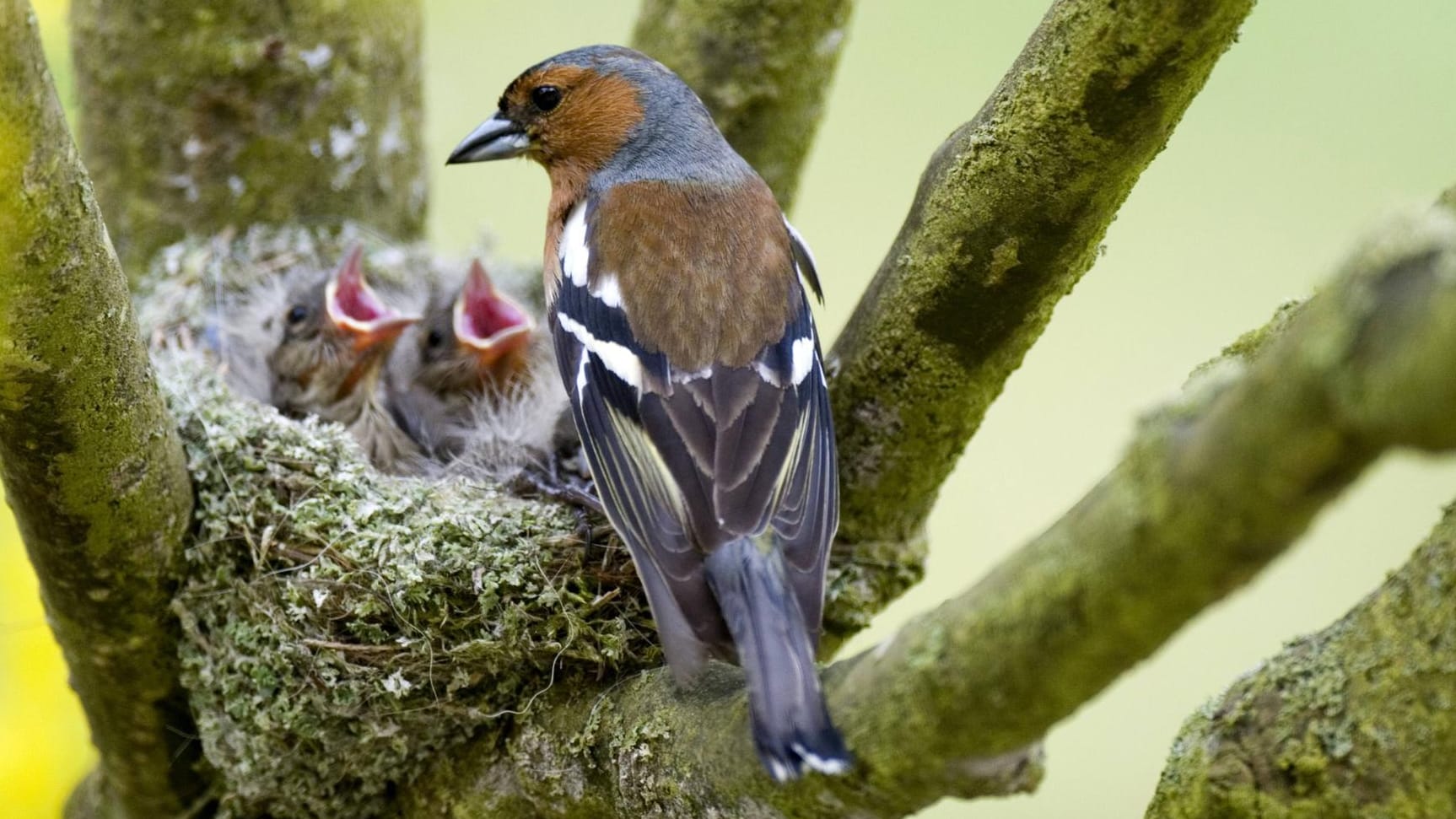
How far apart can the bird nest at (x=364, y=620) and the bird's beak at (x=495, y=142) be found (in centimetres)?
130

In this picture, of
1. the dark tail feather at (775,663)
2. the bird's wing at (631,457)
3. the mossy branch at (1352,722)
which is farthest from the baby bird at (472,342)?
the mossy branch at (1352,722)

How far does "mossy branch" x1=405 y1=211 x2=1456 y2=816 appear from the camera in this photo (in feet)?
4.70

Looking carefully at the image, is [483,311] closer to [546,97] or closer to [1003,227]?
[546,97]

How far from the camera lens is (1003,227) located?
2861mm

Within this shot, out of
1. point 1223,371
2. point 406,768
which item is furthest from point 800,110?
point 1223,371

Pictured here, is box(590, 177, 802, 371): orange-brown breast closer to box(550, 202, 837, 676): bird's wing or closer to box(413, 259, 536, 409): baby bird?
box(550, 202, 837, 676): bird's wing

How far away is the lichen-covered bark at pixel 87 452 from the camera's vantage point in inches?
90.6

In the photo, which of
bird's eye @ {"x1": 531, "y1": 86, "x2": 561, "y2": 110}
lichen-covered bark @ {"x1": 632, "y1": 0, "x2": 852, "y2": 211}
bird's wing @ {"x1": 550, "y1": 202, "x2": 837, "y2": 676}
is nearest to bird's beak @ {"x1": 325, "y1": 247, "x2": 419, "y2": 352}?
bird's eye @ {"x1": 531, "y1": 86, "x2": 561, "y2": 110}

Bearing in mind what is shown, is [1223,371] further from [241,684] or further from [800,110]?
[800,110]

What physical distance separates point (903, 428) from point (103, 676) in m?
2.09

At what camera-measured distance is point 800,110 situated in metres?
4.52

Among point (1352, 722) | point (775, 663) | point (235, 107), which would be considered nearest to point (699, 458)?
point (775, 663)

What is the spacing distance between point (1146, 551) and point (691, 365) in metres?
1.76

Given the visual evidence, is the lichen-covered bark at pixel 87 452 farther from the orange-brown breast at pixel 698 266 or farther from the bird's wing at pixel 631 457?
the orange-brown breast at pixel 698 266
